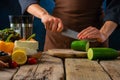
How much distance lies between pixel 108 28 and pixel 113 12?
15 centimetres

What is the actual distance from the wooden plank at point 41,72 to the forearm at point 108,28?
27.8 inches

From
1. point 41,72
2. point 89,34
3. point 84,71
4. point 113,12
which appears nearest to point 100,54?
point 89,34

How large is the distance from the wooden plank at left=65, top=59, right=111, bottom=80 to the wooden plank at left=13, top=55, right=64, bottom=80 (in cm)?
3

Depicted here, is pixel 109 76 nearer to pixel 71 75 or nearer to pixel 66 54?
pixel 71 75

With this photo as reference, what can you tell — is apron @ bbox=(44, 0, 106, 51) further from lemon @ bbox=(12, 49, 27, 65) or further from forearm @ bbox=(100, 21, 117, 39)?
lemon @ bbox=(12, 49, 27, 65)

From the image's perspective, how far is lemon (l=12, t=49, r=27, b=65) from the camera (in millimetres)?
1421

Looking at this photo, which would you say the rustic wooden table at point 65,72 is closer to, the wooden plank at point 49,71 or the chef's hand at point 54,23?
the wooden plank at point 49,71

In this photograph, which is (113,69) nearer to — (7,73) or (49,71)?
(49,71)

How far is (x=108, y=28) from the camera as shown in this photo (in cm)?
213

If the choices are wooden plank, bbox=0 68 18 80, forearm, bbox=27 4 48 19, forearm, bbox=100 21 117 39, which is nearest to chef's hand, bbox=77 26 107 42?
forearm, bbox=100 21 117 39

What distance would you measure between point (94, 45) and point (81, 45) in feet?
1.11

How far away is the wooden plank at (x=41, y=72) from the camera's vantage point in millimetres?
1120

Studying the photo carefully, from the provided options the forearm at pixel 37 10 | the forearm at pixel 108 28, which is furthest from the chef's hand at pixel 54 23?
the forearm at pixel 108 28

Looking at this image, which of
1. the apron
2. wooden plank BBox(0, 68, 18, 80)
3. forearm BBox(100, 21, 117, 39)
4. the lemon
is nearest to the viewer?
wooden plank BBox(0, 68, 18, 80)
